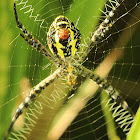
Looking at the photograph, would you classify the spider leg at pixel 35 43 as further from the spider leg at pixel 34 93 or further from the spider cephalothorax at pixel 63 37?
the spider leg at pixel 34 93

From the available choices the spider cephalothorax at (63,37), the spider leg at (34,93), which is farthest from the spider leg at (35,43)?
the spider leg at (34,93)

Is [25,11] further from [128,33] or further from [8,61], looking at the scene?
[128,33]

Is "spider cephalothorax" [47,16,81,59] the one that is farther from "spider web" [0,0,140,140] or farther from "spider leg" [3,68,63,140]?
"spider leg" [3,68,63,140]

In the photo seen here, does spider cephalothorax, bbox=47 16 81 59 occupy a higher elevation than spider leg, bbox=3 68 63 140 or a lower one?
higher

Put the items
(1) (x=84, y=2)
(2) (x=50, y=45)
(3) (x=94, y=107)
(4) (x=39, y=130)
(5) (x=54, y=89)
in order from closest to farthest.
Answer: (1) (x=84, y=2) < (2) (x=50, y=45) < (4) (x=39, y=130) < (5) (x=54, y=89) < (3) (x=94, y=107)

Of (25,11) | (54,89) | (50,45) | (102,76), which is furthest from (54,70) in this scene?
(25,11)

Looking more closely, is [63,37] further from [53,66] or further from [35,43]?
[53,66]

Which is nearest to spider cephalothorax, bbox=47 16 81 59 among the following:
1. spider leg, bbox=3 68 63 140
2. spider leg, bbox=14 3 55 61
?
spider leg, bbox=14 3 55 61
